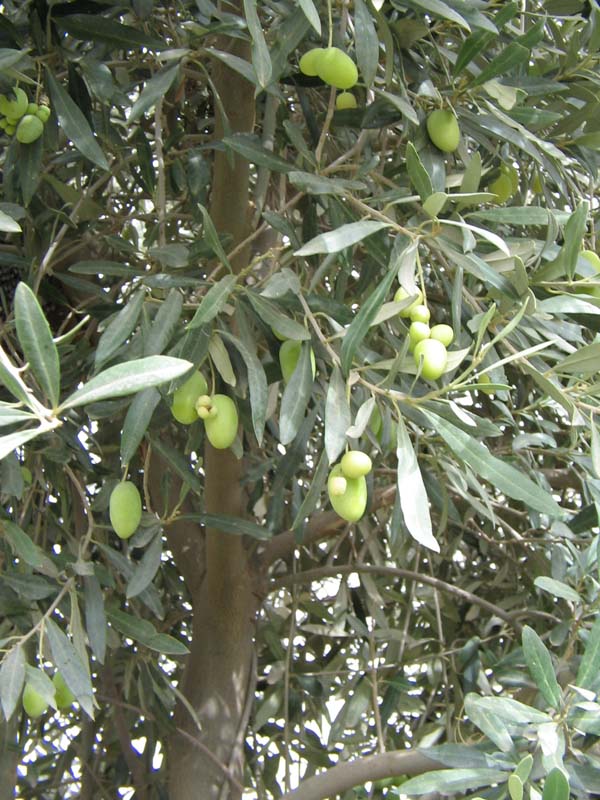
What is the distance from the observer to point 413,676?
2.09 meters

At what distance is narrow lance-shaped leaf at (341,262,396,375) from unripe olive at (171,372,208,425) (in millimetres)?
174

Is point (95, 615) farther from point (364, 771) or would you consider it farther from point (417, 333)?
point (417, 333)

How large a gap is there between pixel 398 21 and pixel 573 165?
0.45 m

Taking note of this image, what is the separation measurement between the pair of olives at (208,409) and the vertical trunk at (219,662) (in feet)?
1.78

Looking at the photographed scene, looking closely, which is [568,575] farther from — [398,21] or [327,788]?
[398,21]

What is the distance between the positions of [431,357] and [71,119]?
0.61 metres

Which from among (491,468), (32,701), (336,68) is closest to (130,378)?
(491,468)

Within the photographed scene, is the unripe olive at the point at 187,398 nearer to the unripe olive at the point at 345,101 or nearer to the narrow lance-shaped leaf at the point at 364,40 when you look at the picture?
the narrow lance-shaped leaf at the point at 364,40

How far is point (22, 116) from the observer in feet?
4.04

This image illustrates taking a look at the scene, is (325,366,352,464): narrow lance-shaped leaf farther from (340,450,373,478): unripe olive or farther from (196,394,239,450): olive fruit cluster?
(196,394,239,450): olive fruit cluster

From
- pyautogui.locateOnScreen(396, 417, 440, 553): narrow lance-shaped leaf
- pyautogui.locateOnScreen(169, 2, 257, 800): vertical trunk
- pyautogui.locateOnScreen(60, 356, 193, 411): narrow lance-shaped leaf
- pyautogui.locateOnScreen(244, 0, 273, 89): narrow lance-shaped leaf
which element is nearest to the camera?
pyautogui.locateOnScreen(60, 356, 193, 411): narrow lance-shaped leaf

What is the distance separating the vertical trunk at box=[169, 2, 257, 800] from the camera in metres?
1.62

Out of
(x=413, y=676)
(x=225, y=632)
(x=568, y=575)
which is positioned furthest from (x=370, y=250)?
(x=413, y=676)

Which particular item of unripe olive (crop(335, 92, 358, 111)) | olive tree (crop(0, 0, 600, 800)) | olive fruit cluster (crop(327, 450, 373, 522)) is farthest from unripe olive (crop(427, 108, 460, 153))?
olive fruit cluster (crop(327, 450, 373, 522))
